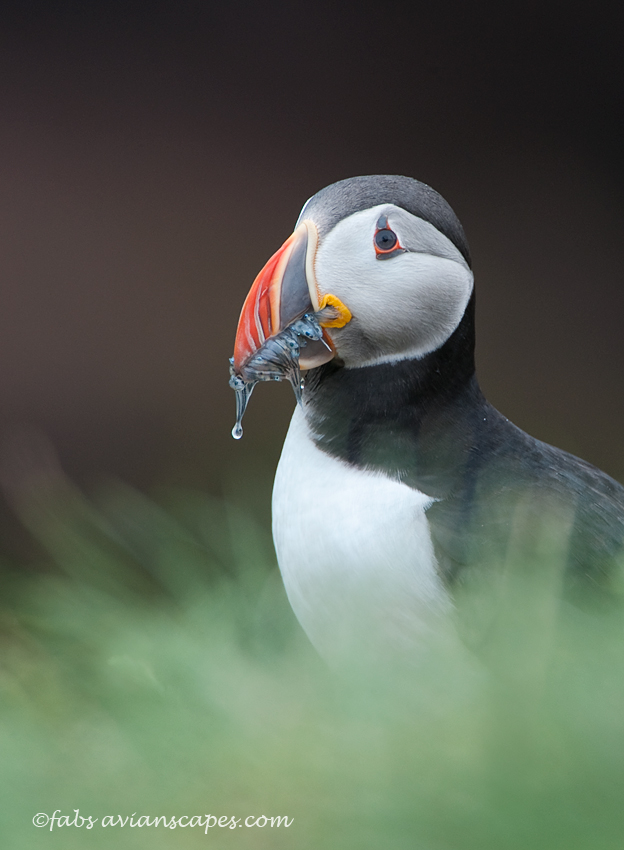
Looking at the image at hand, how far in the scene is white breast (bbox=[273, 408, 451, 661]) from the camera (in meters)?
0.92

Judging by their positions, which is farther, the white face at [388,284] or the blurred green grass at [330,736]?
the white face at [388,284]

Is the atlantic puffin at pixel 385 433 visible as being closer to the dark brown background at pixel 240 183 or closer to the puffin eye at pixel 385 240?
the puffin eye at pixel 385 240

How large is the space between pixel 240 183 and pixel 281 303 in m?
1.89

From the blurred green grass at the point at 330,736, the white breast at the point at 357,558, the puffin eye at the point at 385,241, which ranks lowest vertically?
the white breast at the point at 357,558

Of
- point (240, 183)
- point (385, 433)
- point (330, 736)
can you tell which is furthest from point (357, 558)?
point (240, 183)

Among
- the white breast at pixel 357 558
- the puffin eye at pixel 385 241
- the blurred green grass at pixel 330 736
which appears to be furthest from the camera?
the puffin eye at pixel 385 241

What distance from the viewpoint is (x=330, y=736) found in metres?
0.37

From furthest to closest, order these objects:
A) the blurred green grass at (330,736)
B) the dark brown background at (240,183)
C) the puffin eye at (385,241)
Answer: the dark brown background at (240,183) → the puffin eye at (385,241) → the blurred green grass at (330,736)

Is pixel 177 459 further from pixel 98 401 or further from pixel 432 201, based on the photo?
pixel 432 201

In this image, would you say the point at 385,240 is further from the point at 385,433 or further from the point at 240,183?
the point at 240,183

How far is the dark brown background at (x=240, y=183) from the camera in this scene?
254 cm

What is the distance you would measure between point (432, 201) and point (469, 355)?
0.62 ft

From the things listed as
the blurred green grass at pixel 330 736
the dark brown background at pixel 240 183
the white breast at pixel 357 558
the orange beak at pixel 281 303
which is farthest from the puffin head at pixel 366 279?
the dark brown background at pixel 240 183

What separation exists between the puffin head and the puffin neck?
0.02 m
